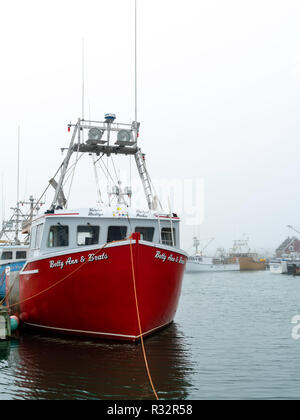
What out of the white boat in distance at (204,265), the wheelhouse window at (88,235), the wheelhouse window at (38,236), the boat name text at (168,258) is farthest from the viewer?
the white boat in distance at (204,265)

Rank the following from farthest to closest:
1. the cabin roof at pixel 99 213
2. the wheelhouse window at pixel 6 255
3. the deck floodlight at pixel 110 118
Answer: the wheelhouse window at pixel 6 255, the deck floodlight at pixel 110 118, the cabin roof at pixel 99 213

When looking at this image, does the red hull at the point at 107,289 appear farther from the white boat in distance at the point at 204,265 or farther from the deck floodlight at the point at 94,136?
the white boat in distance at the point at 204,265

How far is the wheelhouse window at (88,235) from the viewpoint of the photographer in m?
15.1

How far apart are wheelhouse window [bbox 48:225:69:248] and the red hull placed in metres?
0.98

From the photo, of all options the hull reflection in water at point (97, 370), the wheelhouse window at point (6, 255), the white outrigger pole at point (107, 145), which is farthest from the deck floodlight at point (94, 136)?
the wheelhouse window at point (6, 255)

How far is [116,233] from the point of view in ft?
49.9

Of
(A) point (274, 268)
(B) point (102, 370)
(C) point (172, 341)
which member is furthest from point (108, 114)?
(A) point (274, 268)

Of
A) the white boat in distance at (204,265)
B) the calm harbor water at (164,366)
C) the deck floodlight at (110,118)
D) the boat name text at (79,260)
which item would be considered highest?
the deck floodlight at (110,118)

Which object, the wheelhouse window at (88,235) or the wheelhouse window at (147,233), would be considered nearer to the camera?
the wheelhouse window at (88,235)

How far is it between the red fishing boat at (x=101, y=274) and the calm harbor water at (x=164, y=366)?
83 cm

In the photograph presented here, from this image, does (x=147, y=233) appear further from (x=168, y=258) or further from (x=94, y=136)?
(x=94, y=136)

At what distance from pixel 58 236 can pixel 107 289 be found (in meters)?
3.50
